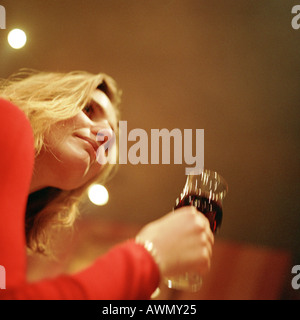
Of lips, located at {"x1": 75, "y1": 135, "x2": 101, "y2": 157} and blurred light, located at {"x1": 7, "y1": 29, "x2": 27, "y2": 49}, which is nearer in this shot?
lips, located at {"x1": 75, "y1": 135, "x2": 101, "y2": 157}

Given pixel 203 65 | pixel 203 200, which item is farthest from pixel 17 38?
pixel 203 200

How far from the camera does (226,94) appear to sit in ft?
7.34

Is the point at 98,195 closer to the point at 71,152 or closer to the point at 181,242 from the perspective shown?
the point at 71,152

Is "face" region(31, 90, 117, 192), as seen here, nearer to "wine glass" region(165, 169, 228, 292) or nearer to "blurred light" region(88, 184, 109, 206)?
"wine glass" region(165, 169, 228, 292)

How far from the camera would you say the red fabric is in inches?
21.9

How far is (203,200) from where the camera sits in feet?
3.31

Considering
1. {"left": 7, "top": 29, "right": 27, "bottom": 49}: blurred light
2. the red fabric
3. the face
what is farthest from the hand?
{"left": 7, "top": 29, "right": 27, "bottom": 49}: blurred light

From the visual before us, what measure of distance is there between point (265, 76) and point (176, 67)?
0.48m

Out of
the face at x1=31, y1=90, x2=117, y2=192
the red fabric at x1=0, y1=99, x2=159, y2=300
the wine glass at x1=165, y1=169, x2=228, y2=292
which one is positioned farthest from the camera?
the face at x1=31, y1=90, x2=117, y2=192

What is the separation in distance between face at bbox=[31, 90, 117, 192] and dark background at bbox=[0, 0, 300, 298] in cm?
85

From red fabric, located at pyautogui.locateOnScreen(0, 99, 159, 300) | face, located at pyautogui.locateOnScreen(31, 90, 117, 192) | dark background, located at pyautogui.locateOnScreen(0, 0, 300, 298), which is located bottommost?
red fabric, located at pyautogui.locateOnScreen(0, 99, 159, 300)

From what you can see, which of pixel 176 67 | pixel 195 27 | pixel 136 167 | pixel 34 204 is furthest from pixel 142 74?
pixel 34 204
